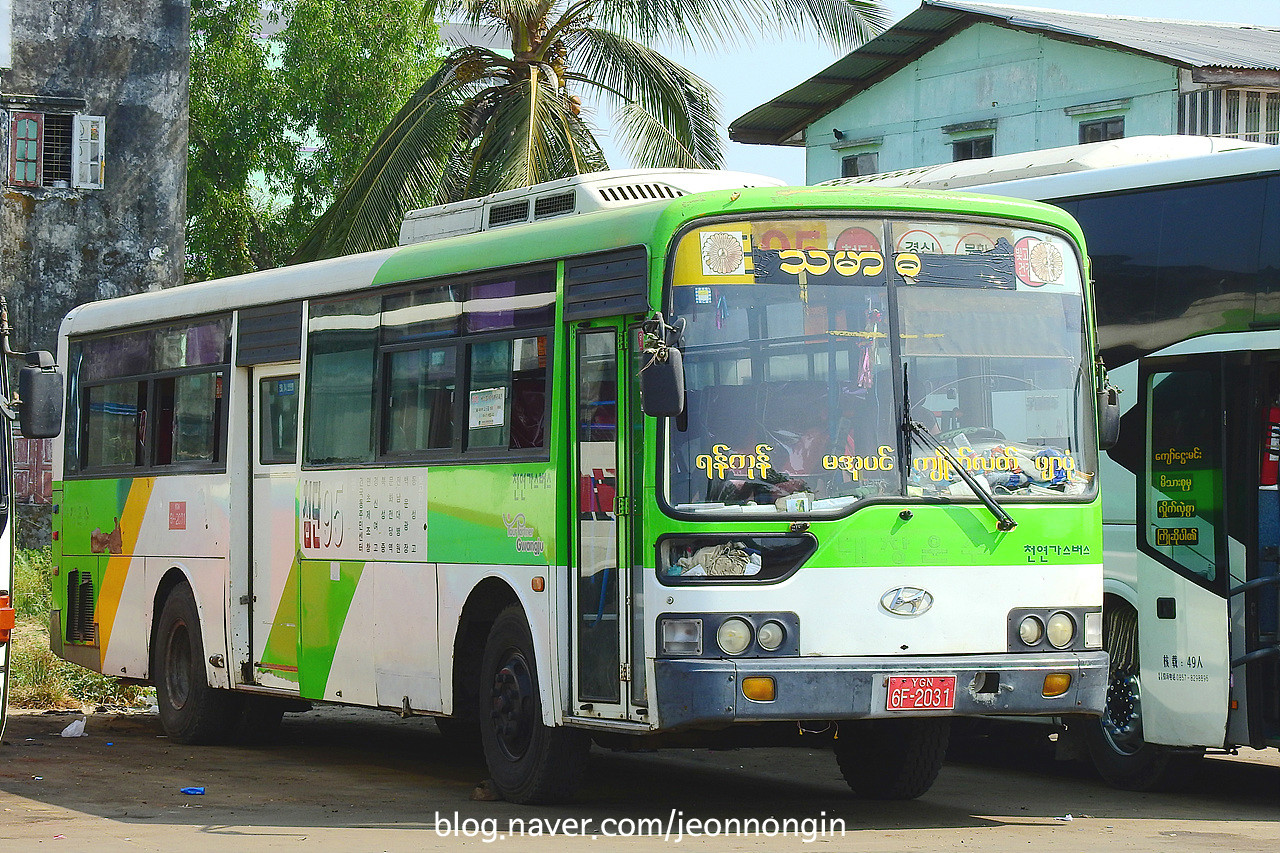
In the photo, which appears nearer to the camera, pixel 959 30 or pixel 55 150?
pixel 55 150

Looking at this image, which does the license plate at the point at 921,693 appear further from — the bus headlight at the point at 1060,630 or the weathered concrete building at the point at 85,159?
the weathered concrete building at the point at 85,159

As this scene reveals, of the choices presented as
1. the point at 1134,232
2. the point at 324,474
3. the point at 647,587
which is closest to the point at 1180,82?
the point at 1134,232

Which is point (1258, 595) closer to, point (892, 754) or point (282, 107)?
point (892, 754)

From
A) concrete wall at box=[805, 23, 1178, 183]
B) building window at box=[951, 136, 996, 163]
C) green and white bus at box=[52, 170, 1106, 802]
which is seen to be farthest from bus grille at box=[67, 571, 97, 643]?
building window at box=[951, 136, 996, 163]

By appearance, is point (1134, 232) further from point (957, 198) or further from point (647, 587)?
point (647, 587)

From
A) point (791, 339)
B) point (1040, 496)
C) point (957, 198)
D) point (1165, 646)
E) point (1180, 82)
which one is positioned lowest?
point (1165, 646)

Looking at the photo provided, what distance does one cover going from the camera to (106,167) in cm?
2636

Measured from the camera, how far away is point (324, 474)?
39.1ft

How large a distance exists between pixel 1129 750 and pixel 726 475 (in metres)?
3.98

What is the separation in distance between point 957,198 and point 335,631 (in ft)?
15.1

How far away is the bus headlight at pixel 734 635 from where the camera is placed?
880 cm

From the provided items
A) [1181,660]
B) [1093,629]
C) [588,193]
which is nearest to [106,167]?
[588,193]

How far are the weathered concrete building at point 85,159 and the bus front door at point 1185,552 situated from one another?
17821mm

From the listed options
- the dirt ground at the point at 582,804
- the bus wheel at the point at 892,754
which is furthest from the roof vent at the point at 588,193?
the dirt ground at the point at 582,804
